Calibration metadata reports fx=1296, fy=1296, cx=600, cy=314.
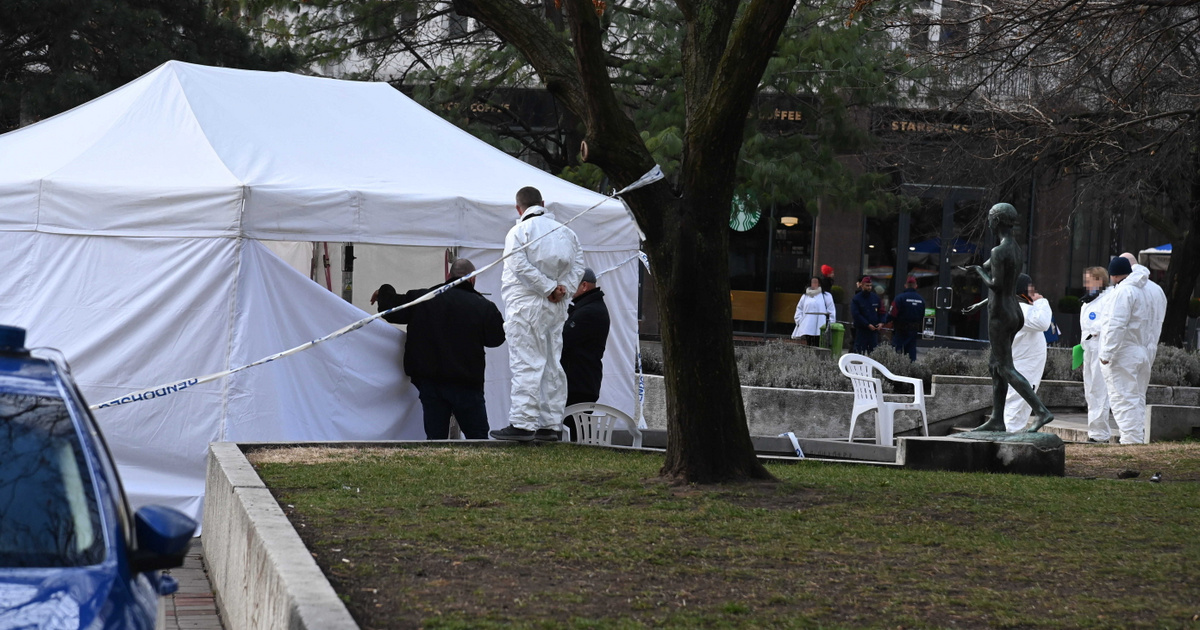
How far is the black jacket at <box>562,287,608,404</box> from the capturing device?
10.9m

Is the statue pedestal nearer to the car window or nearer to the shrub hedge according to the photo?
the shrub hedge

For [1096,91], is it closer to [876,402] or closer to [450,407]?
[876,402]

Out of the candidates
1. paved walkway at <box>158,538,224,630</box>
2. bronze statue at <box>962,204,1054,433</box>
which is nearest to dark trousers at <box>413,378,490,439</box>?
paved walkway at <box>158,538,224,630</box>

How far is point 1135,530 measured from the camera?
6.97m

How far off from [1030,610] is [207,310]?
663 cm

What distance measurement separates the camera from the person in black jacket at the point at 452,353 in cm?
1041

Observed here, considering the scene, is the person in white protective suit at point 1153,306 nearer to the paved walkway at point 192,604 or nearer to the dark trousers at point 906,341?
the dark trousers at point 906,341

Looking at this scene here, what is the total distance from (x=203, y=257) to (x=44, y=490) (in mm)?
6174

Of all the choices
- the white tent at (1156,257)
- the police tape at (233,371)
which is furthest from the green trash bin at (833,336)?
the police tape at (233,371)

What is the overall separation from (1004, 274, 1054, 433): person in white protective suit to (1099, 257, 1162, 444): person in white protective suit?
0.62 metres

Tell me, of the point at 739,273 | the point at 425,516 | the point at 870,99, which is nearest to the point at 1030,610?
the point at 425,516

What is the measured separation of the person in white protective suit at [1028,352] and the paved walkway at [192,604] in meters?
8.93

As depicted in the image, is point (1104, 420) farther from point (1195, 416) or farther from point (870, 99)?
point (870, 99)

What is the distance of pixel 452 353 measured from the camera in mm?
10359
